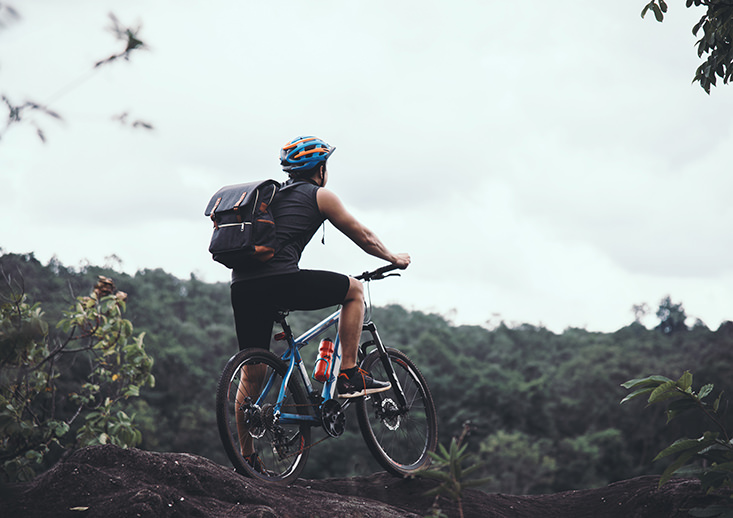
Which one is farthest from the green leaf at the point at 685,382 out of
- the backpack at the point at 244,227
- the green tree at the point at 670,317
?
the green tree at the point at 670,317

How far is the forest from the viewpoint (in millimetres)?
31500

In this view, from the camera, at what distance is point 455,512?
500 centimetres

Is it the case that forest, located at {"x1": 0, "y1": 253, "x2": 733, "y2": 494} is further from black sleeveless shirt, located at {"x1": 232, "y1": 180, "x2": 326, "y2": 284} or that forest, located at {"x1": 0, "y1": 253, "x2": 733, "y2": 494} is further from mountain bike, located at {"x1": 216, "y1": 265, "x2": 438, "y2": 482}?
black sleeveless shirt, located at {"x1": 232, "y1": 180, "x2": 326, "y2": 284}

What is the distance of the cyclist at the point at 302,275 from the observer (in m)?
4.52

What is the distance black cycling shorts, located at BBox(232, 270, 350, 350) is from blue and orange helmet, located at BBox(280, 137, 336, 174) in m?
0.63

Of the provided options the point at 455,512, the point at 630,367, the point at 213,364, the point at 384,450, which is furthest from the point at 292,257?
the point at 630,367

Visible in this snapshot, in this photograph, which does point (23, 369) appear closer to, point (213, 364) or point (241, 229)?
point (241, 229)

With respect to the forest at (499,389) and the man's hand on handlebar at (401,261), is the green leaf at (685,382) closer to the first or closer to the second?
the man's hand on handlebar at (401,261)

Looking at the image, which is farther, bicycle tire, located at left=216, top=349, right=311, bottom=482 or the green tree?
the green tree

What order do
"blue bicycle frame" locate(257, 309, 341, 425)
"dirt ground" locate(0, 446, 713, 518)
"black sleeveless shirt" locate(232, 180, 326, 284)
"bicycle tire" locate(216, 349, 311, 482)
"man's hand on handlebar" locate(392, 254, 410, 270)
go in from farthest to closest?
"man's hand on handlebar" locate(392, 254, 410, 270), "blue bicycle frame" locate(257, 309, 341, 425), "black sleeveless shirt" locate(232, 180, 326, 284), "bicycle tire" locate(216, 349, 311, 482), "dirt ground" locate(0, 446, 713, 518)

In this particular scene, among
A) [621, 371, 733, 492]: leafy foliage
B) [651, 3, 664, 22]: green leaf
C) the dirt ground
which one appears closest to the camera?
[621, 371, 733, 492]: leafy foliage

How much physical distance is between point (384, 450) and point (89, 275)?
22595mm

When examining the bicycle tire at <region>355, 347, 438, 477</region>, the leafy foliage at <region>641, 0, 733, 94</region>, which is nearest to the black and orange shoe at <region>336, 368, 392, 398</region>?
the bicycle tire at <region>355, 347, 438, 477</region>

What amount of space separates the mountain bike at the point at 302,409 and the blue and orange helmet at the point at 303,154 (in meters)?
0.76
